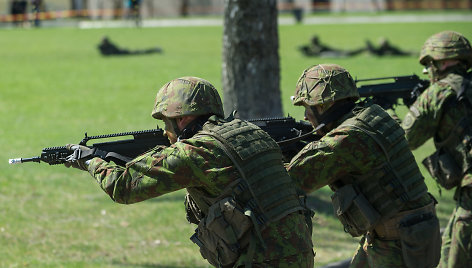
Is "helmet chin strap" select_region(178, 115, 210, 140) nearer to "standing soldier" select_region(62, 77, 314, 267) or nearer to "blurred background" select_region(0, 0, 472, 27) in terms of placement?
"standing soldier" select_region(62, 77, 314, 267)

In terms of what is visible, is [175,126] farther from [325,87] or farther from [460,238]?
[460,238]

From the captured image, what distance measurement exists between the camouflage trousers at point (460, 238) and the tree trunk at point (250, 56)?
141 inches

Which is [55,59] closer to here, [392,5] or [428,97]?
[428,97]

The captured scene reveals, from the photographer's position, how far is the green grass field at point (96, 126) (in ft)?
28.9

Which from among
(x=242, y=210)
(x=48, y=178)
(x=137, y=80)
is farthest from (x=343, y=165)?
(x=137, y=80)

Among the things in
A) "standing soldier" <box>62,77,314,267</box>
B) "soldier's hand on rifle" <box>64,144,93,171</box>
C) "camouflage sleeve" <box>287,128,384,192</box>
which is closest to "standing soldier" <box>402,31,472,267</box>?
"camouflage sleeve" <box>287,128,384,192</box>

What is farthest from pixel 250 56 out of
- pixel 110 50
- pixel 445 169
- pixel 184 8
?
pixel 184 8

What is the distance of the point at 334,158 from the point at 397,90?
8.83 ft

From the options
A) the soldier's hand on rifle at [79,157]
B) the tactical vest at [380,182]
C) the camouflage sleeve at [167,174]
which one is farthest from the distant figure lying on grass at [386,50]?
the camouflage sleeve at [167,174]

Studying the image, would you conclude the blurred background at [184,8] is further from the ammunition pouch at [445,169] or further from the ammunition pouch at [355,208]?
the ammunition pouch at [355,208]

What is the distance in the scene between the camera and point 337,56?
25781mm

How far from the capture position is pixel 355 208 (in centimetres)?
547

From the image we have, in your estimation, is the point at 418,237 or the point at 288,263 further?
the point at 418,237

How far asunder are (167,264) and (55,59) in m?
19.4
